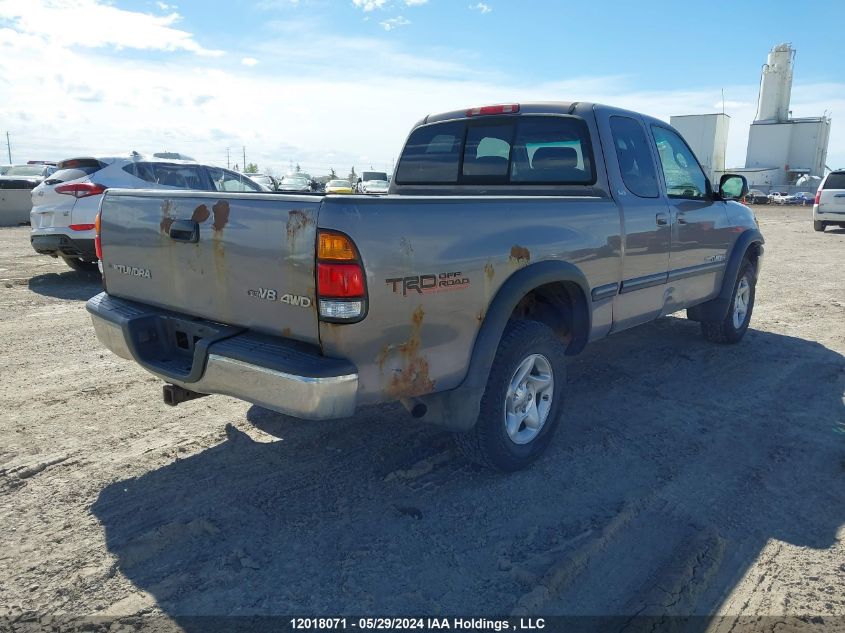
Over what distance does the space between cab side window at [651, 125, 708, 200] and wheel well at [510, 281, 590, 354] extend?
4.93 feet

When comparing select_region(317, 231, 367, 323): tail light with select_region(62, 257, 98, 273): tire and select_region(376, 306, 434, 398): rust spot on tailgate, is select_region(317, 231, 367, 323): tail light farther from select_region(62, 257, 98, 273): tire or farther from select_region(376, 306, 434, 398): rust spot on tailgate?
select_region(62, 257, 98, 273): tire

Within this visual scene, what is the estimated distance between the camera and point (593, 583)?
263 cm

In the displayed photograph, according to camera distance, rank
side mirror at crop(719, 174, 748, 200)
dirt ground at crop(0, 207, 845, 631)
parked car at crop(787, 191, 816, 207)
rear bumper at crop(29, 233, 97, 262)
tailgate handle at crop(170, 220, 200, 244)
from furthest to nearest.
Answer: parked car at crop(787, 191, 816, 207), rear bumper at crop(29, 233, 97, 262), side mirror at crop(719, 174, 748, 200), tailgate handle at crop(170, 220, 200, 244), dirt ground at crop(0, 207, 845, 631)

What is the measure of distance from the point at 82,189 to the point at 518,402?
7.13 m

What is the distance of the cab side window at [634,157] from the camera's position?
4.43m

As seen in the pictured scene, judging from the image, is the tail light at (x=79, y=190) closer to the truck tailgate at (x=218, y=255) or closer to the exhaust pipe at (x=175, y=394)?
the truck tailgate at (x=218, y=255)

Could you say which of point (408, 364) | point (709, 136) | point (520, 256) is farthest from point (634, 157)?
point (709, 136)

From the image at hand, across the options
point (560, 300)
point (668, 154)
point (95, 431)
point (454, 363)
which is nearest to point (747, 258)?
point (668, 154)

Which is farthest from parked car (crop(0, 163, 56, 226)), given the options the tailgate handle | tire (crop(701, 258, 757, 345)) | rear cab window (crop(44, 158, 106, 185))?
tire (crop(701, 258, 757, 345))

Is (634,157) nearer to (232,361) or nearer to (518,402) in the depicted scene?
(518,402)

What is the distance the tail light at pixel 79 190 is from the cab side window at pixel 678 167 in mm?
6828

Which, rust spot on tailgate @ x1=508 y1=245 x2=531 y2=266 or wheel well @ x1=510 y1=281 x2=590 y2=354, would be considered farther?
wheel well @ x1=510 y1=281 x2=590 y2=354

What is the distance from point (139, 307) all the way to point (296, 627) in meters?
1.99

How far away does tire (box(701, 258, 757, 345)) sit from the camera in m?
6.08
